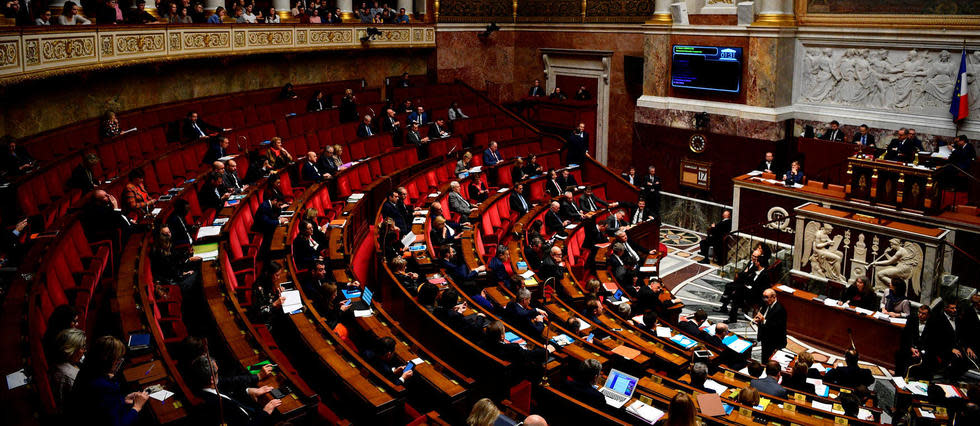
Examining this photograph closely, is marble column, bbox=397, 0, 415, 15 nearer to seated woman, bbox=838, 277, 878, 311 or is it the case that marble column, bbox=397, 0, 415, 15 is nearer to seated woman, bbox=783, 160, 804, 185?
seated woman, bbox=783, 160, 804, 185

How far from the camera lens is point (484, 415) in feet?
12.0

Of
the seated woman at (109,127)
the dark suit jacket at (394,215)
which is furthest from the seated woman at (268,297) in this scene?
the seated woman at (109,127)

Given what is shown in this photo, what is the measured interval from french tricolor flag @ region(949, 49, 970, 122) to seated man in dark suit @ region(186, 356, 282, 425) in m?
11.1

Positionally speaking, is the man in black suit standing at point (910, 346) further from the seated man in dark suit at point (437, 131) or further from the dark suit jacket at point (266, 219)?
the seated man in dark suit at point (437, 131)

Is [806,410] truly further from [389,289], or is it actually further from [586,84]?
[586,84]

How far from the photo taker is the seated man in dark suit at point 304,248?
23.1 feet

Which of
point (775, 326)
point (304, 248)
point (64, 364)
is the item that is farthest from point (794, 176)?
point (64, 364)

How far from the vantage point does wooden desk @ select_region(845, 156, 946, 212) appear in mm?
10016

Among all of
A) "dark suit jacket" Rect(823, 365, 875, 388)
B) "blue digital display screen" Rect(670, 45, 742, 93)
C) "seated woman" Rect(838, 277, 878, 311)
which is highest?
"blue digital display screen" Rect(670, 45, 742, 93)

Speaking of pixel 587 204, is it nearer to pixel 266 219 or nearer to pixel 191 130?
pixel 266 219

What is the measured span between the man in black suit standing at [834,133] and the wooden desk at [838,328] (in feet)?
14.3

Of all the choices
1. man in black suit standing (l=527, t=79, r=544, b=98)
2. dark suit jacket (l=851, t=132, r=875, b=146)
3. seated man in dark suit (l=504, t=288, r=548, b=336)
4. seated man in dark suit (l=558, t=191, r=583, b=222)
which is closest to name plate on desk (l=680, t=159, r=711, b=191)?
dark suit jacket (l=851, t=132, r=875, b=146)

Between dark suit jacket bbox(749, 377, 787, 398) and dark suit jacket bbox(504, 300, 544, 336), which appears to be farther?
dark suit jacket bbox(504, 300, 544, 336)

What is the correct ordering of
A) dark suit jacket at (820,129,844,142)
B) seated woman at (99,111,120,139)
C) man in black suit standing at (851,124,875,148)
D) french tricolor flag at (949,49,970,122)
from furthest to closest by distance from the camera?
dark suit jacket at (820,129,844,142)
man in black suit standing at (851,124,875,148)
french tricolor flag at (949,49,970,122)
seated woman at (99,111,120,139)
